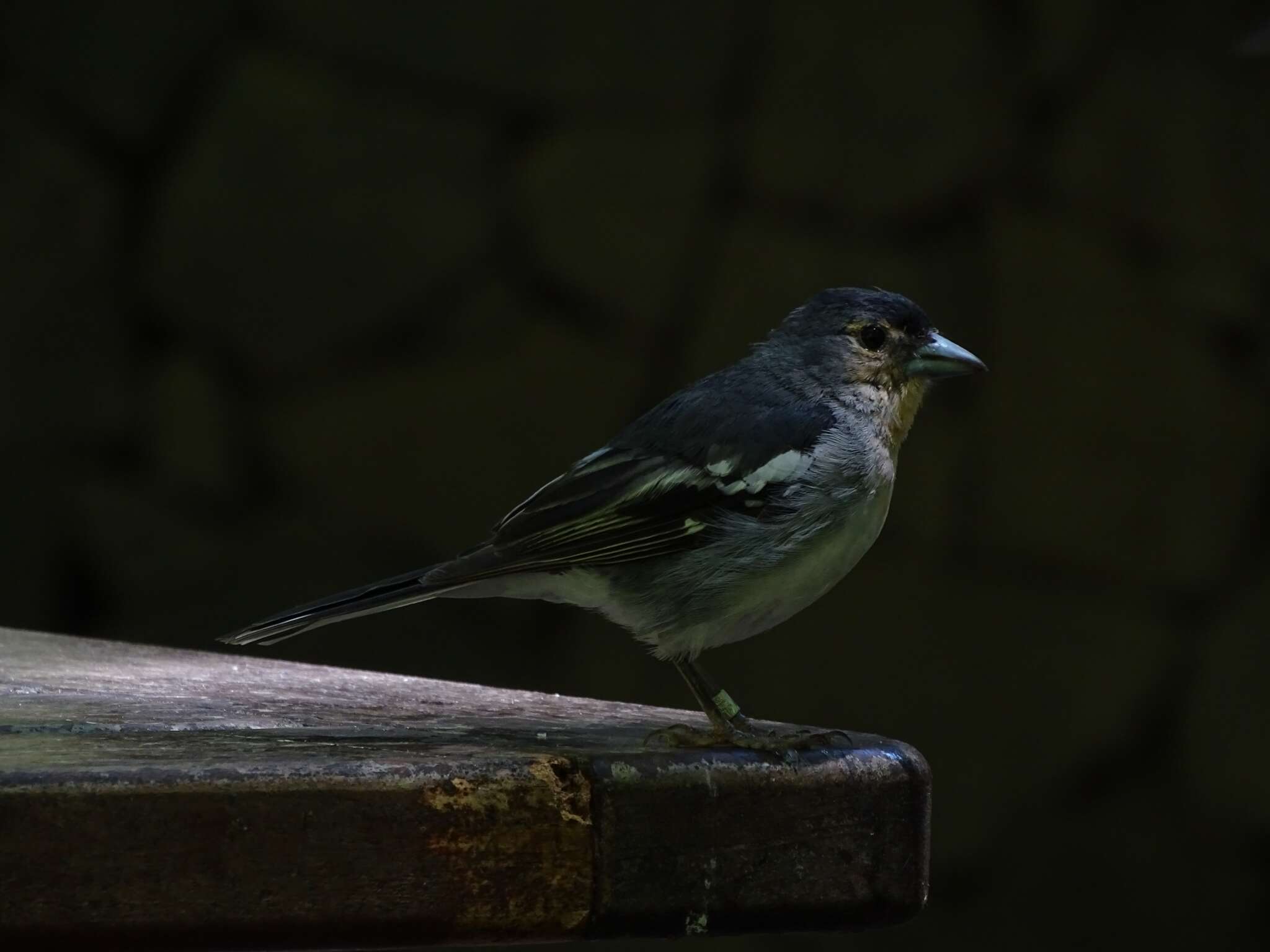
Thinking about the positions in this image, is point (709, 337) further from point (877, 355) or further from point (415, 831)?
point (415, 831)

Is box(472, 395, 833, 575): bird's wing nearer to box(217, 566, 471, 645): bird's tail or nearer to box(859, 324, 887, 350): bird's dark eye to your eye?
box(217, 566, 471, 645): bird's tail

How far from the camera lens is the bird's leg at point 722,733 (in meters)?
1.66

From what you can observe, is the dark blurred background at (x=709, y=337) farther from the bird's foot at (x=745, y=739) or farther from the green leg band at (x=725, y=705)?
the bird's foot at (x=745, y=739)

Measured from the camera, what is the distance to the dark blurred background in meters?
3.79

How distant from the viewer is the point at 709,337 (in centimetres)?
383

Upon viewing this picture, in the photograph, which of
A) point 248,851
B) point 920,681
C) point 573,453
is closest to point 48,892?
point 248,851

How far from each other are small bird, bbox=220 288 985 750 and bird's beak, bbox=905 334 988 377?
0.14 m

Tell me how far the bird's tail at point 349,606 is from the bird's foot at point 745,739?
1.60ft

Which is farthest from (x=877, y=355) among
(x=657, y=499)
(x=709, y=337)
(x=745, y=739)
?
(x=709, y=337)

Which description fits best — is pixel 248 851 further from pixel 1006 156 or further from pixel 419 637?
pixel 1006 156

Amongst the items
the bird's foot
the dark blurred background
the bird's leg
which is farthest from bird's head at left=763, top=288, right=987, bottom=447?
the dark blurred background

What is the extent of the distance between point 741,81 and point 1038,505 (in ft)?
3.70

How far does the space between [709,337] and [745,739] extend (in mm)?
2214

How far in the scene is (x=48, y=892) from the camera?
1185 mm
